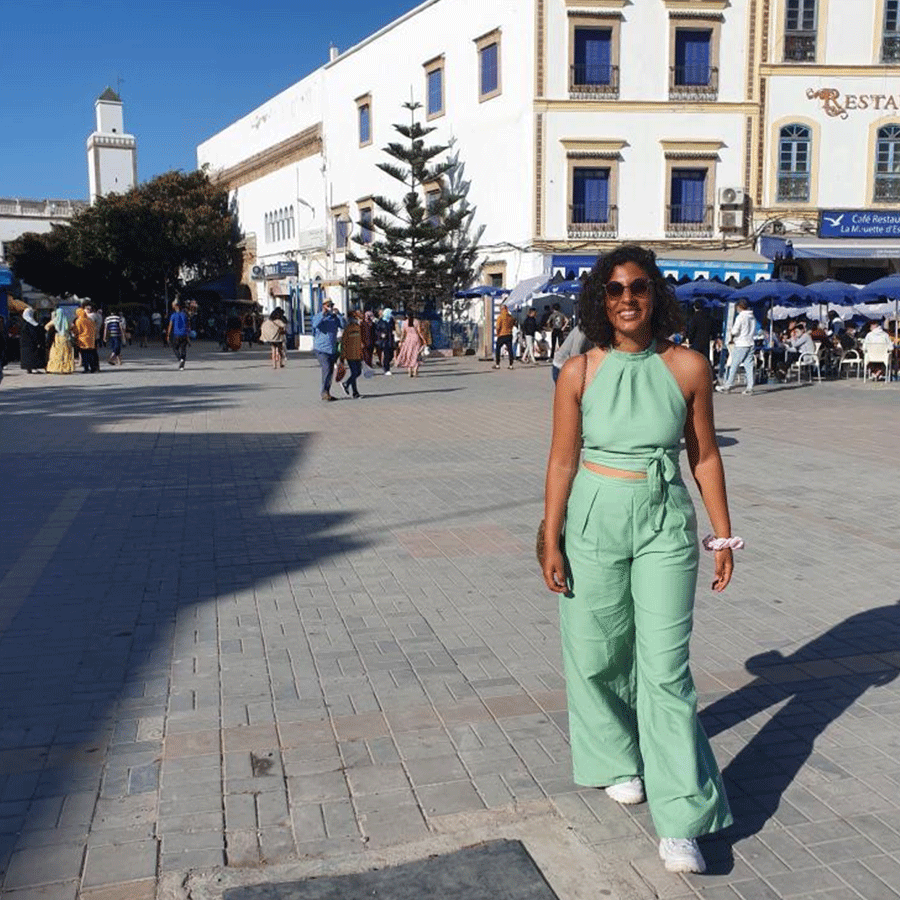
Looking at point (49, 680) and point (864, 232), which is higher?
point (864, 232)

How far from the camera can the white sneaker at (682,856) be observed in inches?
116

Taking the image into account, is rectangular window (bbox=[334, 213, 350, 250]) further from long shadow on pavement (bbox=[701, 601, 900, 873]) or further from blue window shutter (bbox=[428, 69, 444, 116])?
long shadow on pavement (bbox=[701, 601, 900, 873])

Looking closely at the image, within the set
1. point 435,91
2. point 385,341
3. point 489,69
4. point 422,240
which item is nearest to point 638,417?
point 385,341

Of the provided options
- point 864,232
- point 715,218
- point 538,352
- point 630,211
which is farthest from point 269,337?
point 864,232

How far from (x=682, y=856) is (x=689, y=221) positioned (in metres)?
27.8

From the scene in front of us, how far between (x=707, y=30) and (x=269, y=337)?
15.1 metres

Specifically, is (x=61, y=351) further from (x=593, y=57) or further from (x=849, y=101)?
(x=849, y=101)

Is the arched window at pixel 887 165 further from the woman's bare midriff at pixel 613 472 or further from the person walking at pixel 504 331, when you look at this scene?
the woman's bare midriff at pixel 613 472

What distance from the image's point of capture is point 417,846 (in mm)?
3152

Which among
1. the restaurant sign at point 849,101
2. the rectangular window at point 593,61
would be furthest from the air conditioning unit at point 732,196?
the rectangular window at point 593,61

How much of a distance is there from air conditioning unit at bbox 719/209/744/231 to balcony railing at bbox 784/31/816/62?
14.4 ft

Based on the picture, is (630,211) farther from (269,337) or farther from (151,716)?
(151,716)

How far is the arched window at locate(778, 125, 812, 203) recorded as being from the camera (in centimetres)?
2845

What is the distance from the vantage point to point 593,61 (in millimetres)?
28172
